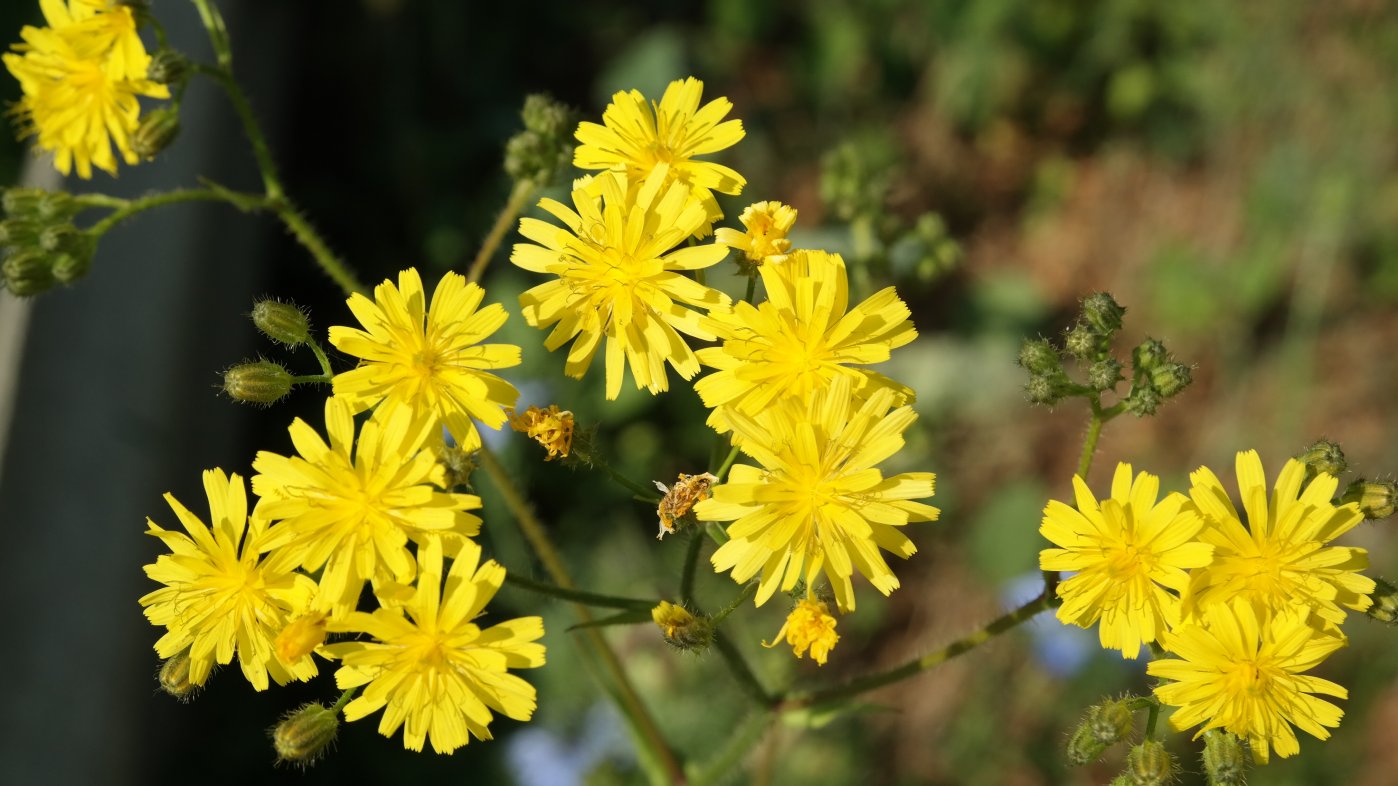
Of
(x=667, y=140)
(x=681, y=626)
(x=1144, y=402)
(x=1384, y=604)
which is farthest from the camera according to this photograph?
(x=667, y=140)

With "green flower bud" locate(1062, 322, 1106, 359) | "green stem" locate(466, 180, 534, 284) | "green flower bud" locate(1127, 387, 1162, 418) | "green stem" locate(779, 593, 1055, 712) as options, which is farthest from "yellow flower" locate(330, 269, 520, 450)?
"green flower bud" locate(1127, 387, 1162, 418)

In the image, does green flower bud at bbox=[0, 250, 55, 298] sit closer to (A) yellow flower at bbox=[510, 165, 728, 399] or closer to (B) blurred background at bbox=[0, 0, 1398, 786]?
(A) yellow flower at bbox=[510, 165, 728, 399]

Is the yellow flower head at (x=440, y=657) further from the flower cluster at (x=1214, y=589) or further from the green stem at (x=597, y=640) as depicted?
the flower cluster at (x=1214, y=589)

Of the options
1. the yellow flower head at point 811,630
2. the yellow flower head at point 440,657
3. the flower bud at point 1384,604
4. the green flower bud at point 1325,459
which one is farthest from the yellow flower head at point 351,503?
the flower bud at point 1384,604

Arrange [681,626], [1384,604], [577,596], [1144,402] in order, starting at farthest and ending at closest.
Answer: [1144,402] < [1384,604] < [577,596] < [681,626]

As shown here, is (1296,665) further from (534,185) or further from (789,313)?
(534,185)

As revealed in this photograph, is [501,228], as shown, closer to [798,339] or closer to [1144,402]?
[798,339]

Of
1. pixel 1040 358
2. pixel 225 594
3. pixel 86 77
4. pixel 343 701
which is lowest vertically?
pixel 343 701

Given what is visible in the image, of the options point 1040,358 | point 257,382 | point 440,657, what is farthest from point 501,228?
point 1040,358
